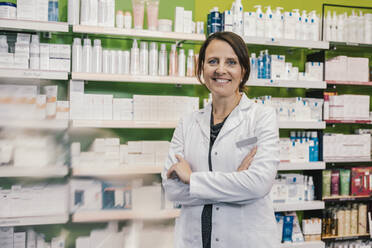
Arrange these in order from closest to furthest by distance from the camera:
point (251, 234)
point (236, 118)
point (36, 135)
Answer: point (251, 234) < point (236, 118) < point (36, 135)

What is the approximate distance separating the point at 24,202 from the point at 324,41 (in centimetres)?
317

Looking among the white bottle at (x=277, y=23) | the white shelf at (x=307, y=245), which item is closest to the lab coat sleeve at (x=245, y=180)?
the white bottle at (x=277, y=23)

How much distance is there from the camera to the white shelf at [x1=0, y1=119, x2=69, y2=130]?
275 cm

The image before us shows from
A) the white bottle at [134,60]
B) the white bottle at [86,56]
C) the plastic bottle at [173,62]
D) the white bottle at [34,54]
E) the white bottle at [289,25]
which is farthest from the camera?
the white bottle at [289,25]

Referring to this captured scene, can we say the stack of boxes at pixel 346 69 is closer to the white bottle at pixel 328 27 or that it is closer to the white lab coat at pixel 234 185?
the white bottle at pixel 328 27

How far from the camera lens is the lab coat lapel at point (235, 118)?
1537mm

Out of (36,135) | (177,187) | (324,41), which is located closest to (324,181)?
(324,41)

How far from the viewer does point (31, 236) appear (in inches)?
117

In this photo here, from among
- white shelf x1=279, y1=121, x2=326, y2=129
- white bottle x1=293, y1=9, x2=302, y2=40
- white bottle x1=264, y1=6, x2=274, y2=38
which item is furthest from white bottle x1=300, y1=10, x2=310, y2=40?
white shelf x1=279, y1=121, x2=326, y2=129

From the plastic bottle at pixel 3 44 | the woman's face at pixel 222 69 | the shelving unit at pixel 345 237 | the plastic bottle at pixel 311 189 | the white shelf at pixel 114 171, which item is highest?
the plastic bottle at pixel 3 44

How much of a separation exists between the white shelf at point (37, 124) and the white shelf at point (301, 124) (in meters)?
2.01

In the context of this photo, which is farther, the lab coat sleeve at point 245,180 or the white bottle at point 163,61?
the white bottle at point 163,61

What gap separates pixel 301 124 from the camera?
3.41m

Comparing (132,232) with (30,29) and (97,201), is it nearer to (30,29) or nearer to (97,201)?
(97,201)
